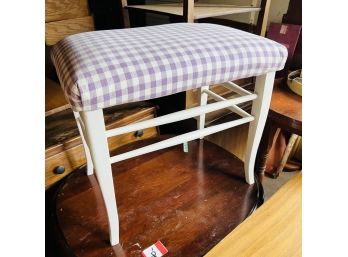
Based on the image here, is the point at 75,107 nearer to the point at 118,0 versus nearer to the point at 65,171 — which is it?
the point at 65,171

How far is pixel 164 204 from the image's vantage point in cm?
65

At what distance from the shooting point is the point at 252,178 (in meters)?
0.71

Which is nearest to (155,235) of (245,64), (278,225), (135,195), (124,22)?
(135,195)

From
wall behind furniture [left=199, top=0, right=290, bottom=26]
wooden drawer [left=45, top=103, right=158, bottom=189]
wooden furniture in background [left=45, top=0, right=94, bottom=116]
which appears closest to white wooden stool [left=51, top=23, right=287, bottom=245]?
wooden drawer [left=45, top=103, right=158, bottom=189]

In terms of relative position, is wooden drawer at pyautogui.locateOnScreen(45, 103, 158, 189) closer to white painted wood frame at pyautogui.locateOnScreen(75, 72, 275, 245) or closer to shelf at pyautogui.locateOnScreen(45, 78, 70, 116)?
shelf at pyautogui.locateOnScreen(45, 78, 70, 116)

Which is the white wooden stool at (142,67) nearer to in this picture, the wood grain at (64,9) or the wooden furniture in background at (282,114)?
the wooden furniture in background at (282,114)

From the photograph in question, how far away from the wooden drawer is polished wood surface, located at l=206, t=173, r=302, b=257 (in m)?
0.47

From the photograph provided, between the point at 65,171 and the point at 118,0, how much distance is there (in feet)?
2.10

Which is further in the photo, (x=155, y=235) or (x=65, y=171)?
(x=65, y=171)

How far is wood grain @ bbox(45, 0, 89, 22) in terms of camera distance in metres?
0.91

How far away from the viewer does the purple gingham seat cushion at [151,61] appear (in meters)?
0.37

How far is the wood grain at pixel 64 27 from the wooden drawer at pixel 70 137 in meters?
0.28

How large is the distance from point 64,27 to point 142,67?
716 mm

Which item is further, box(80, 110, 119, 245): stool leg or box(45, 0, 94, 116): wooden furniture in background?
box(45, 0, 94, 116): wooden furniture in background
